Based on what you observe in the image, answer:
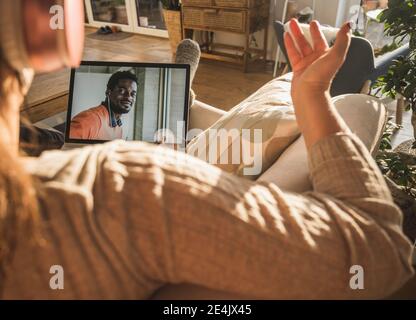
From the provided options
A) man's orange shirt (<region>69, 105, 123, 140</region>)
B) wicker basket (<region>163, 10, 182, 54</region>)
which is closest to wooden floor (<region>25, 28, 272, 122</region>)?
wicker basket (<region>163, 10, 182, 54</region>)

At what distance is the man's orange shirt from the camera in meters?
1.32

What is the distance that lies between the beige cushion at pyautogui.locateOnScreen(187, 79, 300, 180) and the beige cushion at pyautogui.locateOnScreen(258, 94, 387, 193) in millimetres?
43

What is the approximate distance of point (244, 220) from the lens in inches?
17.6

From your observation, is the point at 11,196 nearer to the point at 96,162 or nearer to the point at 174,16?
the point at 96,162

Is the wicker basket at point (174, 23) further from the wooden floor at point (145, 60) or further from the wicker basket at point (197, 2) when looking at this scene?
the wooden floor at point (145, 60)

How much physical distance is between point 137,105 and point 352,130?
2.56 ft

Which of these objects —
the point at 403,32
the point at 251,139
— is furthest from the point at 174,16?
the point at 251,139

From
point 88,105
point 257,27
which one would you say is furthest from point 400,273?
point 257,27

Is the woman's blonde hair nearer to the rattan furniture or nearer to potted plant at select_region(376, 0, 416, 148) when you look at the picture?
potted plant at select_region(376, 0, 416, 148)

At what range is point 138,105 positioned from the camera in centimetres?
132

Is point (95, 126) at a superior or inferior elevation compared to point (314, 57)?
inferior

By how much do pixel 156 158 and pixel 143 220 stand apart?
0.08m

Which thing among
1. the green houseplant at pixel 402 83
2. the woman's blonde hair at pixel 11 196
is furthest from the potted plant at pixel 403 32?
the woman's blonde hair at pixel 11 196
